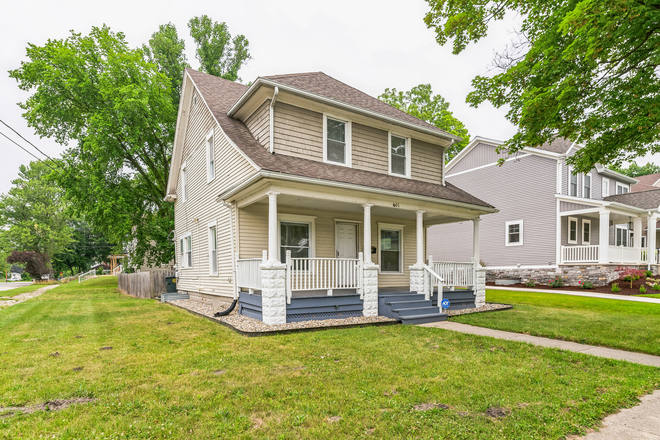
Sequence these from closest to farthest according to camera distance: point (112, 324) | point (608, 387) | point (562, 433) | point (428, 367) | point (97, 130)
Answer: point (562, 433) → point (608, 387) → point (428, 367) → point (112, 324) → point (97, 130)

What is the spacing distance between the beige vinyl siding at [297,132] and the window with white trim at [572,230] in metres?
15.1

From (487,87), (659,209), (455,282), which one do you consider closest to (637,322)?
(455,282)

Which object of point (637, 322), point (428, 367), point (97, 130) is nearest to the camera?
point (428, 367)

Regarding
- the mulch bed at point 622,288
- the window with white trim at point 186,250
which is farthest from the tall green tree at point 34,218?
the mulch bed at point 622,288

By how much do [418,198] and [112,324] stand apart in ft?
27.5

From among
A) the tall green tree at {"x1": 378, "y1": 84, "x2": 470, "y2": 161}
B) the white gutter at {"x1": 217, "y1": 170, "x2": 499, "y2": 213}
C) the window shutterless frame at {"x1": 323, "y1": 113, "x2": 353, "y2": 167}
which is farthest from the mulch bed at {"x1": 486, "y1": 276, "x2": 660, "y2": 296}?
the tall green tree at {"x1": 378, "y1": 84, "x2": 470, "y2": 161}

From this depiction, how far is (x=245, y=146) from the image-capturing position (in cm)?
872

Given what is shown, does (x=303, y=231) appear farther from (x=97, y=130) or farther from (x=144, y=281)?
(x=97, y=130)

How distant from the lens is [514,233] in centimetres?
1900

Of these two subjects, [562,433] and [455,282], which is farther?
[455,282]

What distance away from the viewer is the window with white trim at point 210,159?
37.9 feet

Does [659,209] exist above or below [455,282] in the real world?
above

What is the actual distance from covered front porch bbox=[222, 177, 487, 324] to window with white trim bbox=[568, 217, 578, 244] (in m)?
9.91

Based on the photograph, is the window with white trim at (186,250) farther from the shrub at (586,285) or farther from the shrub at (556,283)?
the shrub at (586,285)
